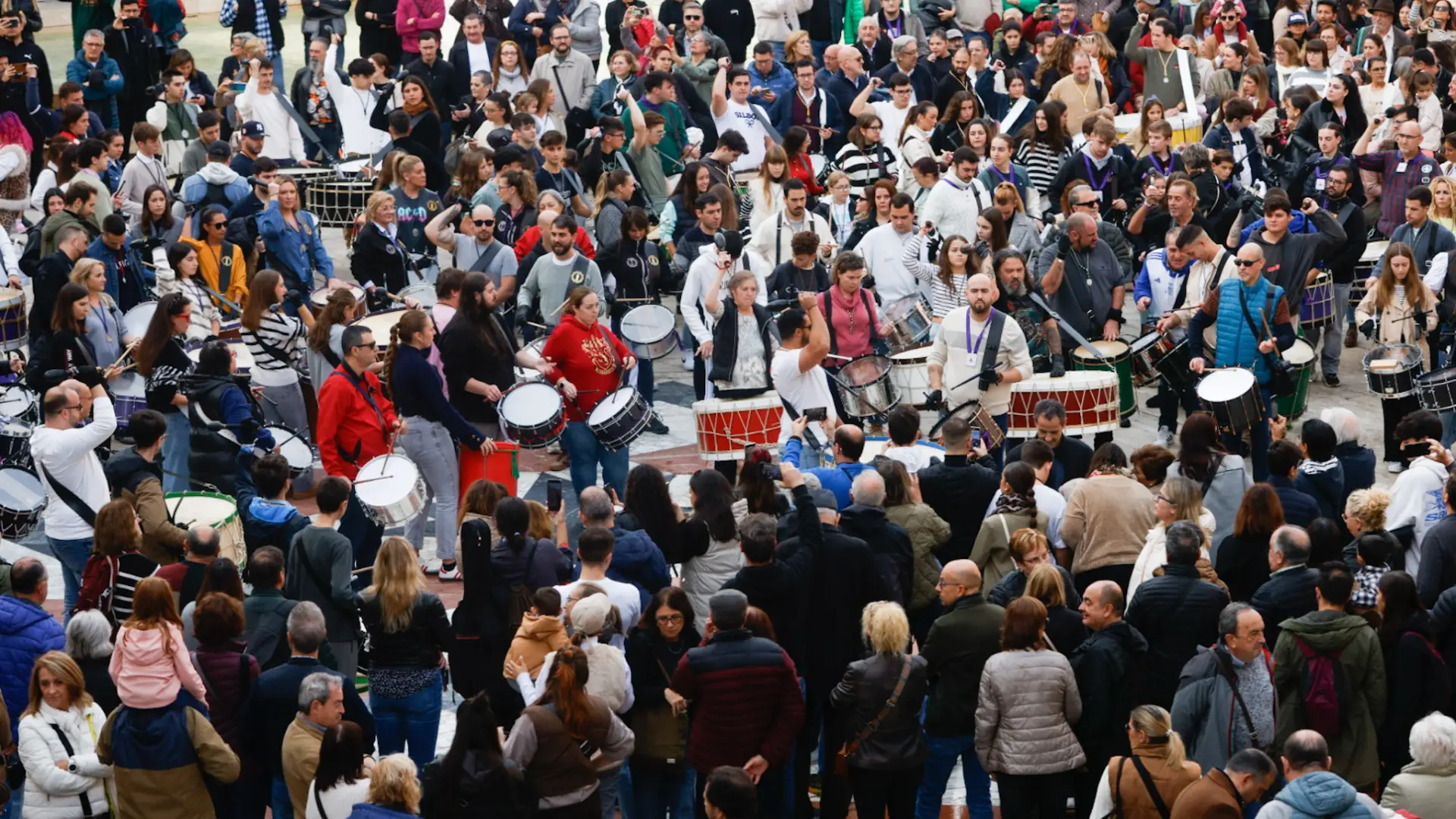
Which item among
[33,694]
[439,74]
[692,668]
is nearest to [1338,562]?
[692,668]

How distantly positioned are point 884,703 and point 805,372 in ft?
13.2

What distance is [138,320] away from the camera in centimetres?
1475

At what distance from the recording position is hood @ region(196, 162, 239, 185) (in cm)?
1689

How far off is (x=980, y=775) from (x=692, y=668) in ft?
5.22

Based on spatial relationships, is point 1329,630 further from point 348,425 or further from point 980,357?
point 348,425

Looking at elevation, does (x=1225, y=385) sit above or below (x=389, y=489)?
below

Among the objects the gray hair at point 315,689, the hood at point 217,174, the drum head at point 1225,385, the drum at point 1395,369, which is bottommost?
the drum at point 1395,369

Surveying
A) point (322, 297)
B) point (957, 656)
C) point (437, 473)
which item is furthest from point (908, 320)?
point (957, 656)

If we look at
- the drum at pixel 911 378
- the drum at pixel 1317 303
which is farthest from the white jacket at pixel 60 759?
the drum at pixel 1317 303

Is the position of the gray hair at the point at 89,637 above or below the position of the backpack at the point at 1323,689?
above

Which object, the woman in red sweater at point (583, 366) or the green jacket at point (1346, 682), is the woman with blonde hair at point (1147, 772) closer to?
the green jacket at point (1346, 682)

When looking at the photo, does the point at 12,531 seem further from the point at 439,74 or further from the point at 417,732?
the point at 439,74

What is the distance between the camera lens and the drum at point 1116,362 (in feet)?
48.2

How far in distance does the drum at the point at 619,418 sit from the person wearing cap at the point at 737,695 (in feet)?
13.1
